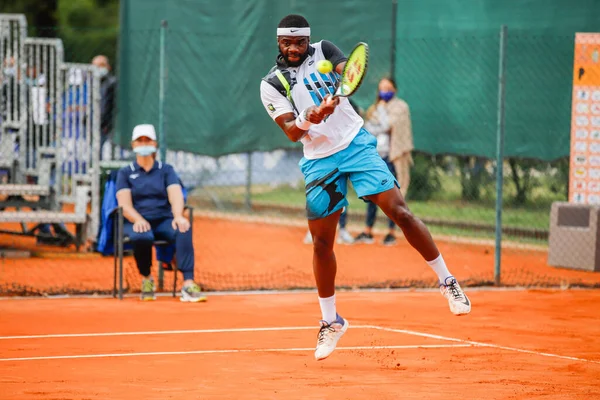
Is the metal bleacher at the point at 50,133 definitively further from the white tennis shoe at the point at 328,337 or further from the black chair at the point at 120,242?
the white tennis shoe at the point at 328,337

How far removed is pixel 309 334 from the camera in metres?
9.31

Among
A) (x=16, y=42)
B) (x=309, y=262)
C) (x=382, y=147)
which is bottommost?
(x=309, y=262)

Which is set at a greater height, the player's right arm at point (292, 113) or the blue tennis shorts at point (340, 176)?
the player's right arm at point (292, 113)

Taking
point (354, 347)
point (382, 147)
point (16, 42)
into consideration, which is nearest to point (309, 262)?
point (382, 147)

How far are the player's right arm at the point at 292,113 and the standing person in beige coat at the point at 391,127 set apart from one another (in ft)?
23.6

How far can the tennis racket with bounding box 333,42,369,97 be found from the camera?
7.20 m

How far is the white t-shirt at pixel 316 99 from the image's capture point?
7801 millimetres

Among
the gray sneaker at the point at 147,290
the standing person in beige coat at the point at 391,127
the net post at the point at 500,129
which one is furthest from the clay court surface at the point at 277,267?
the standing person in beige coat at the point at 391,127

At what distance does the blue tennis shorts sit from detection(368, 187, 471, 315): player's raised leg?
103mm

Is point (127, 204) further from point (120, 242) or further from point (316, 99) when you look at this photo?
point (316, 99)

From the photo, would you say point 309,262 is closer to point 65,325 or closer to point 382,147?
point 382,147

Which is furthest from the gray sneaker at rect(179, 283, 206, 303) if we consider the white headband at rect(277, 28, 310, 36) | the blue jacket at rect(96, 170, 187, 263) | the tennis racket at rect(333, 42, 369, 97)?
the tennis racket at rect(333, 42, 369, 97)

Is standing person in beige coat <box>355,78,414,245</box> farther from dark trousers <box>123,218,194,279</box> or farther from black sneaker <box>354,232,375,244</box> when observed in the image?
dark trousers <box>123,218,194,279</box>

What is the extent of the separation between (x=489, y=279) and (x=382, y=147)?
3.00 metres
